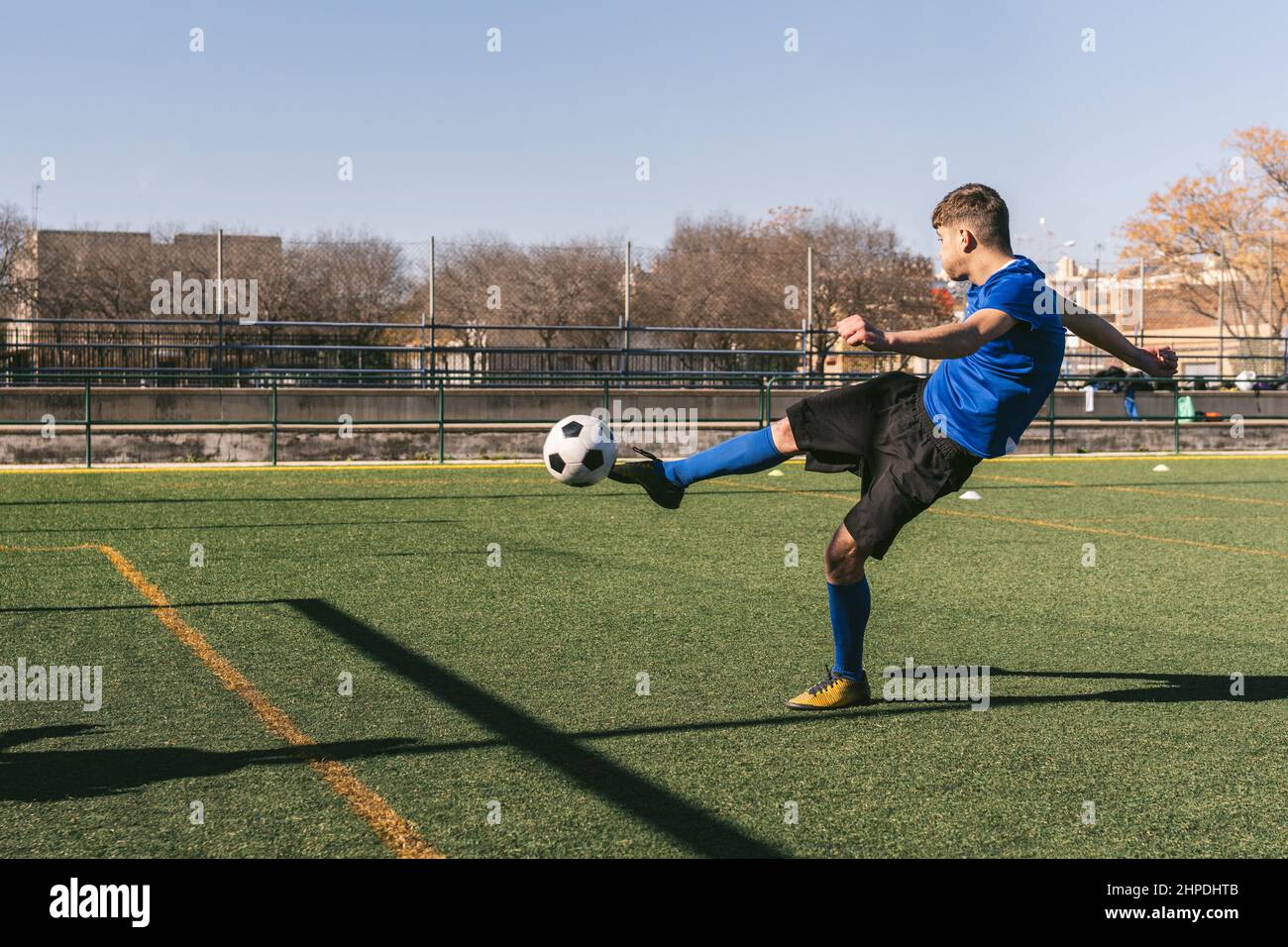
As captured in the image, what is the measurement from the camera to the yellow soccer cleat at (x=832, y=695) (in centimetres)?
534

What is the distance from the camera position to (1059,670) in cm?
615

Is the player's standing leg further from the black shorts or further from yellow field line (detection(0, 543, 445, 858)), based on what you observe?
yellow field line (detection(0, 543, 445, 858))

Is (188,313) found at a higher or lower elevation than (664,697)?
higher

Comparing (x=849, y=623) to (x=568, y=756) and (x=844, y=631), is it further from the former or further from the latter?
(x=568, y=756)

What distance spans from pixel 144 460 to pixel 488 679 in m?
15.4

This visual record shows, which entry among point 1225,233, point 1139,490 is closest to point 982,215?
point 1139,490

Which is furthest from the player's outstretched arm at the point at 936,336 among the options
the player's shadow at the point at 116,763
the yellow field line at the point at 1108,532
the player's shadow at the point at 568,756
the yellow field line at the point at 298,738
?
the yellow field line at the point at 1108,532

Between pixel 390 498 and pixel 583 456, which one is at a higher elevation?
pixel 583 456

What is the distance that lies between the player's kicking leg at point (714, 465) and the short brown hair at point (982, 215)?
39.5 inches

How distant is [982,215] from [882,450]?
3.08ft

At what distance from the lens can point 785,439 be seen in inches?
214

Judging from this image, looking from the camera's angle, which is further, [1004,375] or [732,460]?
[732,460]

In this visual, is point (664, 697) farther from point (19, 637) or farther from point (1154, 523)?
point (1154, 523)
